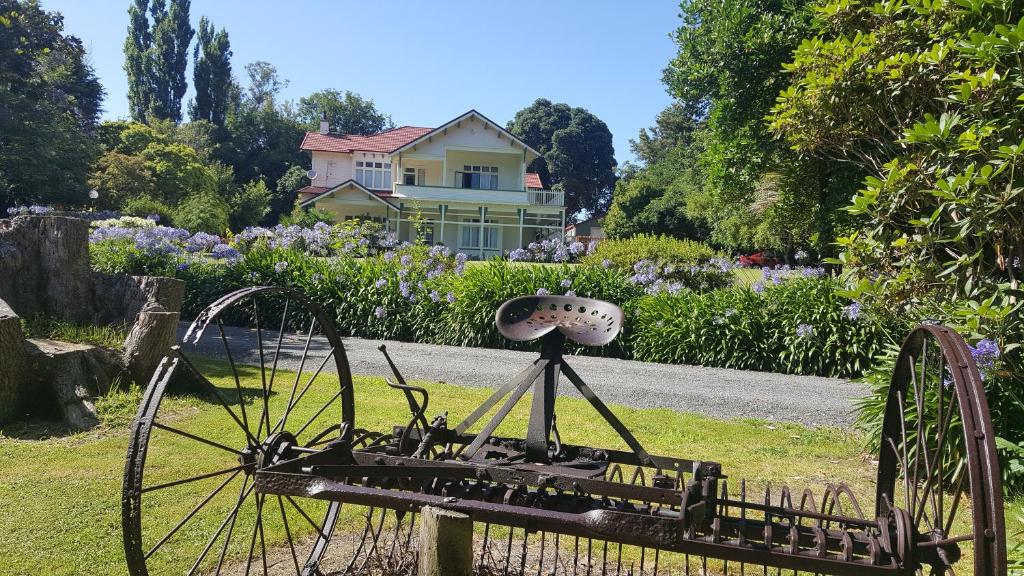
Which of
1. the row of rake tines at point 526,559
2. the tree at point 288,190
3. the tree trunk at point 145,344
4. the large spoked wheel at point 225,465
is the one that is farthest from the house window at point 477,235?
the row of rake tines at point 526,559

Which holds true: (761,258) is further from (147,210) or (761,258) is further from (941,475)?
(941,475)

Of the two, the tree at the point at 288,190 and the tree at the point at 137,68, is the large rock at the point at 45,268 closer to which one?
the tree at the point at 288,190

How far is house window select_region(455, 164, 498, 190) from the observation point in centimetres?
3788

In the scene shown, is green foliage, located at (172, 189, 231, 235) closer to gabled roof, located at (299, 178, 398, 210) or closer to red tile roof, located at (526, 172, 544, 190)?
gabled roof, located at (299, 178, 398, 210)

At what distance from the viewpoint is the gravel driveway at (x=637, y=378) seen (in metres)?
7.35

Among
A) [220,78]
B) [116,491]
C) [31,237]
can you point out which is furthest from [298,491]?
[220,78]

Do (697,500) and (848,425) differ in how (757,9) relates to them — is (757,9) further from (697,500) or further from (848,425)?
(697,500)

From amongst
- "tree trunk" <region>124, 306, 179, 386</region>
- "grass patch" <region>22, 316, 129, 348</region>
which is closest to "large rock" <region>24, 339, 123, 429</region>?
"tree trunk" <region>124, 306, 179, 386</region>

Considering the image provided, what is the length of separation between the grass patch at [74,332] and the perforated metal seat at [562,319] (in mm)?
5253

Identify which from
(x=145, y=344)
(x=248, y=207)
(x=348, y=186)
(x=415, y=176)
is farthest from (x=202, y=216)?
(x=145, y=344)

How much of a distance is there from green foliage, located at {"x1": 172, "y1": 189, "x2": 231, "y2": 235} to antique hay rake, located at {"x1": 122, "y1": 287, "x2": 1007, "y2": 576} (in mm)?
27625

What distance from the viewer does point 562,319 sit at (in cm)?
333

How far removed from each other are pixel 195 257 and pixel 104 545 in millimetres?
10711

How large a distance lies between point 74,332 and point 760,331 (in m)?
8.25
